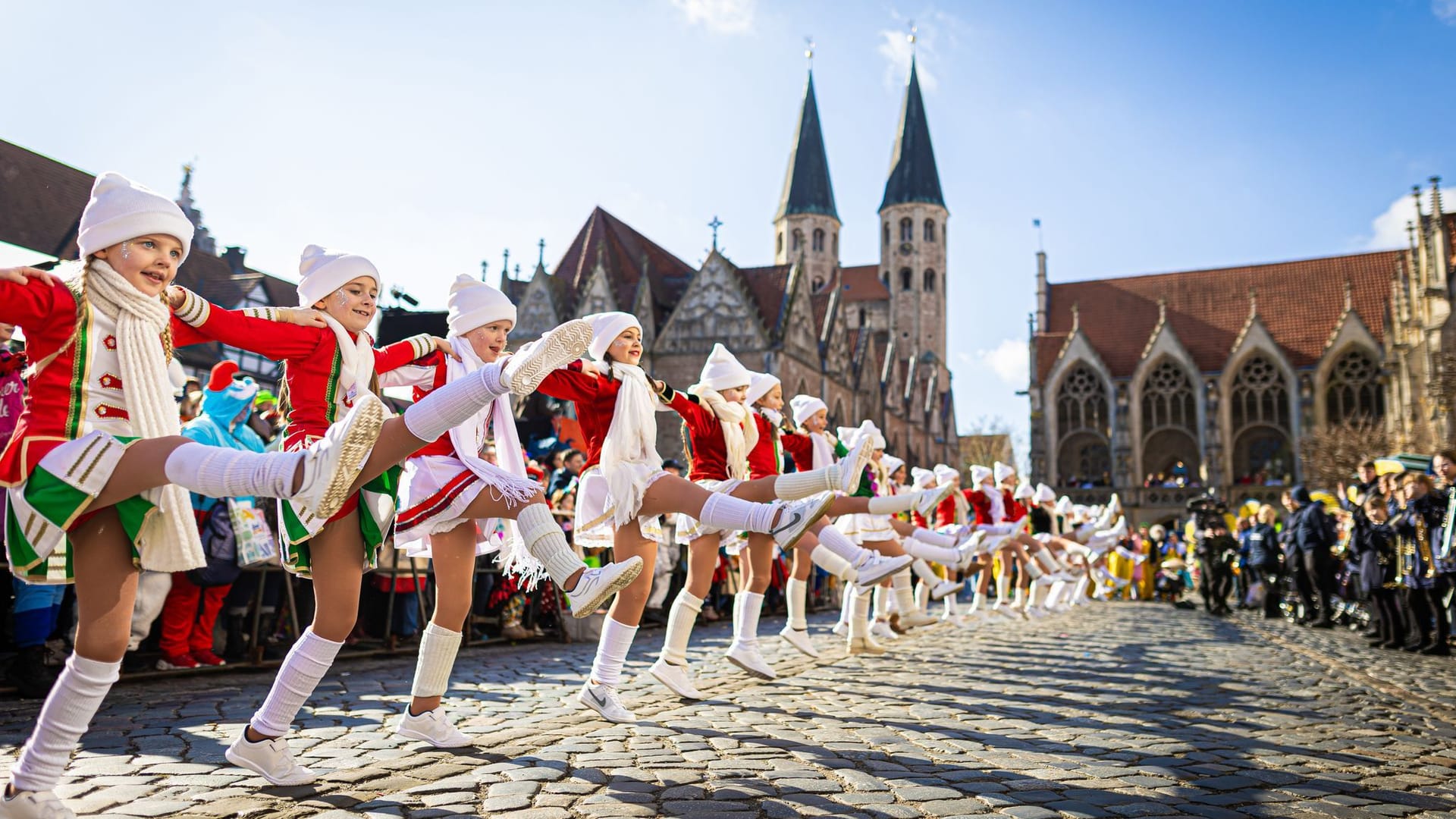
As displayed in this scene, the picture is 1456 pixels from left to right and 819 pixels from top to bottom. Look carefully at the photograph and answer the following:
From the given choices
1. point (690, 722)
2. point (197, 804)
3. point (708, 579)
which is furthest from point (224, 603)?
point (197, 804)

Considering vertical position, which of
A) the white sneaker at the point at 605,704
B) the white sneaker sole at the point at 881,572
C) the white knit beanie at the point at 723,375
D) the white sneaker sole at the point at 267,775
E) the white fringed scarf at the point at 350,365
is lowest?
the white sneaker sole at the point at 267,775

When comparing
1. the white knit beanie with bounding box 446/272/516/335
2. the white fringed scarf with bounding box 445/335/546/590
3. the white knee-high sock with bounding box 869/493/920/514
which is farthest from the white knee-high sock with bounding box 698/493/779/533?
the white knee-high sock with bounding box 869/493/920/514

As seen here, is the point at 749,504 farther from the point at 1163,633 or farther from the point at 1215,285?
the point at 1215,285

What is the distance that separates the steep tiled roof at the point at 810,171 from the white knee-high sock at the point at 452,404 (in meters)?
74.4

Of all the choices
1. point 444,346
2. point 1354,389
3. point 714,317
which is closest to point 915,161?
point 1354,389

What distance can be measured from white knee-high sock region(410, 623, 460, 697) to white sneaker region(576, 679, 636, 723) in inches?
39.0

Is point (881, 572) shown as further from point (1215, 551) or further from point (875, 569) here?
point (1215, 551)

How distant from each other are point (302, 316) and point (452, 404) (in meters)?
0.90

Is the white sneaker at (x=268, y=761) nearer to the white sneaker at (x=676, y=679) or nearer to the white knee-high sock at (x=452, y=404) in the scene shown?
the white knee-high sock at (x=452, y=404)

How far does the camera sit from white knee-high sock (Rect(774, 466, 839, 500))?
5.39 metres

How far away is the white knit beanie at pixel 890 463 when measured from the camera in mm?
10448

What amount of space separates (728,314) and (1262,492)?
2905 cm

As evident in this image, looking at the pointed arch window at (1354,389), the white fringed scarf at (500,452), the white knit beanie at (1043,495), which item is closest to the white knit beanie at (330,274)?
the white fringed scarf at (500,452)

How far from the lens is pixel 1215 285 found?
62.6m
